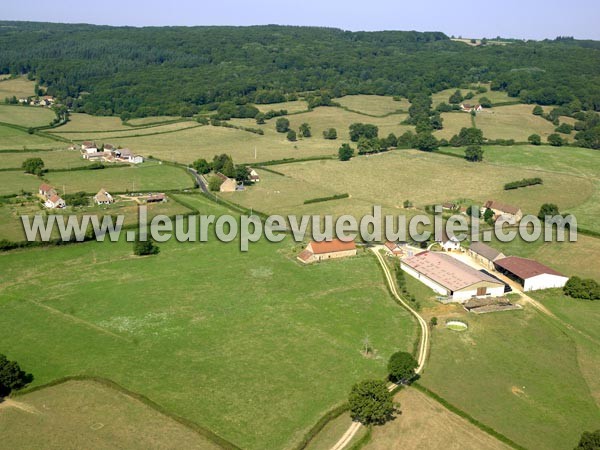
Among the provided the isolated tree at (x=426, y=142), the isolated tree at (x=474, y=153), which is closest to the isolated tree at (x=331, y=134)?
the isolated tree at (x=426, y=142)

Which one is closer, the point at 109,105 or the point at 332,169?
the point at 332,169

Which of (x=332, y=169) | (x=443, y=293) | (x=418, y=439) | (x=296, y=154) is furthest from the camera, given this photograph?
(x=296, y=154)

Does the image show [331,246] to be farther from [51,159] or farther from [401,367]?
[51,159]

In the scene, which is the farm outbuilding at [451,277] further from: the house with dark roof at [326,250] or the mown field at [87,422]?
the mown field at [87,422]

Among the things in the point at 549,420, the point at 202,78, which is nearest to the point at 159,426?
the point at 549,420

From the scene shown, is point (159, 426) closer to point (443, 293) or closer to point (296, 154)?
point (443, 293)
